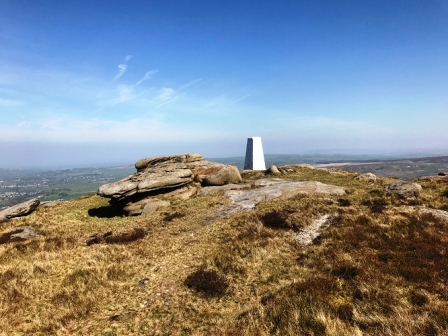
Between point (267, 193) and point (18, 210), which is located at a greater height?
point (267, 193)

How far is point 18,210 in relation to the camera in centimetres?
3297

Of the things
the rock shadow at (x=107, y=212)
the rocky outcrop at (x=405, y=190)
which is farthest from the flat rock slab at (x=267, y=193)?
the rock shadow at (x=107, y=212)

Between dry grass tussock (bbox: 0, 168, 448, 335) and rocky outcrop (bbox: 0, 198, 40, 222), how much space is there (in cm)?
1397

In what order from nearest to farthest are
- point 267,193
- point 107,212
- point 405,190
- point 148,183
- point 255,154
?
point 405,190 < point 267,193 < point 148,183 < point 107,212 < point 255,154

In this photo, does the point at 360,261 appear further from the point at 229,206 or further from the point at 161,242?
the point at 229,206

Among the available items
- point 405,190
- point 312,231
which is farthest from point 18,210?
point 405,190

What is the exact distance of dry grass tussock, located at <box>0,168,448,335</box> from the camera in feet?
31.4

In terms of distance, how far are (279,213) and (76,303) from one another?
1577 centimetres

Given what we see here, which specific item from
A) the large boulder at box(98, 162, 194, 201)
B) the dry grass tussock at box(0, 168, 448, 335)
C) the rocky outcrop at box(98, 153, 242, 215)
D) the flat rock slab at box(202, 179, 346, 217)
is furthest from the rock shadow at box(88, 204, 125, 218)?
the flat rock slab at box(202, 179, 346, 217)

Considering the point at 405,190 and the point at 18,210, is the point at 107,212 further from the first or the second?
the point at 405,190

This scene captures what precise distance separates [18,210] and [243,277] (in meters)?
33.1

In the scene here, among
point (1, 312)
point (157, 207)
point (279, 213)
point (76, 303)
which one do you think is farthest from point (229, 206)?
point (1, 312)

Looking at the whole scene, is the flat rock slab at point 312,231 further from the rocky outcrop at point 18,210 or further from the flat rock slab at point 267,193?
the rocky outcrop at point 18,210

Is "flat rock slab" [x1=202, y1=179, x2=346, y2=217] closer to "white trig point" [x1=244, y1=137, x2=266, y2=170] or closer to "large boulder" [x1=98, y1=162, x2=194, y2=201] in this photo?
"large boulder" [x1=98, y1=162, x2=194, y2=201]
